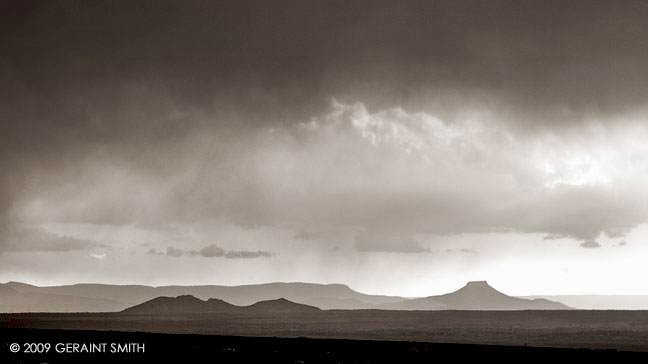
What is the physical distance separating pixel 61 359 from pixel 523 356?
132ft

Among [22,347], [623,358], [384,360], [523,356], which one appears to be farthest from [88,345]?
[623,358]

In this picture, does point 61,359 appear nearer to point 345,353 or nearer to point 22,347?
point 22,347

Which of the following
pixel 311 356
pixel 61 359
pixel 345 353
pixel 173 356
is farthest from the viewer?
pixel 345 353

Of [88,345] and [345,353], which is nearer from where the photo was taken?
[345,353]

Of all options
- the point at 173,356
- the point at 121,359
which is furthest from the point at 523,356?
the point at 121,359

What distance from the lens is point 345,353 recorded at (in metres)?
57.7

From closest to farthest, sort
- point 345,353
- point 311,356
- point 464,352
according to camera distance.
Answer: point 311,356 → point 345,353 → point 464,352

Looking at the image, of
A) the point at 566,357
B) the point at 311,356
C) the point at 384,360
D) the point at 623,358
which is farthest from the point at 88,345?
the point at 623,358

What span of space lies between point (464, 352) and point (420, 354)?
23.6ft

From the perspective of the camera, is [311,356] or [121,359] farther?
[311,356]

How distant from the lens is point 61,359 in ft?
150

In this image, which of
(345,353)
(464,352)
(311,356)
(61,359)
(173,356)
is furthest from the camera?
(464,352)

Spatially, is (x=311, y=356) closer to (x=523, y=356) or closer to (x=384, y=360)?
(x=384, y=360)

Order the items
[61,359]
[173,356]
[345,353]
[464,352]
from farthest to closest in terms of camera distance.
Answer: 1. [464,352]
2. [345,353]
3. [173,356]
4. [61,359]
